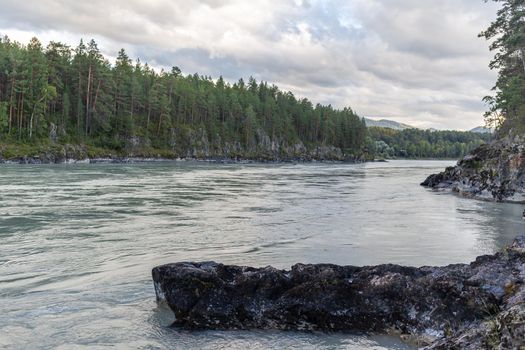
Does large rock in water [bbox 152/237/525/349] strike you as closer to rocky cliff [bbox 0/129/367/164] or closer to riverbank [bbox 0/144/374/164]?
riverbank [bbox 0/144/374/164]

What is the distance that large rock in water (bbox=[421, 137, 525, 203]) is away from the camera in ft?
99.0

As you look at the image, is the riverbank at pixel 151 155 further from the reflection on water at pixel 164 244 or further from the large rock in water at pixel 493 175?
the large rock in water at pixel 493 175

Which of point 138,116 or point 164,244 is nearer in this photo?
point 164,244

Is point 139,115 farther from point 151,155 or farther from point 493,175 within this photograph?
point 493,175

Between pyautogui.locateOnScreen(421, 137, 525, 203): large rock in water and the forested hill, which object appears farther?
the forested hill

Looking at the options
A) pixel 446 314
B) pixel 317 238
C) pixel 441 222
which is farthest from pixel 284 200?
pixel 446 314

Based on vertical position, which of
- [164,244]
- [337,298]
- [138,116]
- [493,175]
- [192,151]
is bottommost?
[164,244]

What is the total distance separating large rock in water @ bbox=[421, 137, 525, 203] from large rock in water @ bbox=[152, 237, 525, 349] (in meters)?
25.2

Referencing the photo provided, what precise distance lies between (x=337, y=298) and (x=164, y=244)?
27.8ft

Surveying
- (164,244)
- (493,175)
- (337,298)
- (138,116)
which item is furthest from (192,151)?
(337,298)

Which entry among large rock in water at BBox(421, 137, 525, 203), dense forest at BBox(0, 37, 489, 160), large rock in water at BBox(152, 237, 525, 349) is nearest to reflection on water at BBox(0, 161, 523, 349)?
large rock in water at BBox(152, 237, 525, 349)

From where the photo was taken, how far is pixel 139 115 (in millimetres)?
118688

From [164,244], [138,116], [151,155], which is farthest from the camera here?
[138,116]

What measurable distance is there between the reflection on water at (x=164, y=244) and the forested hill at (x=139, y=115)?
5721 centimetres
